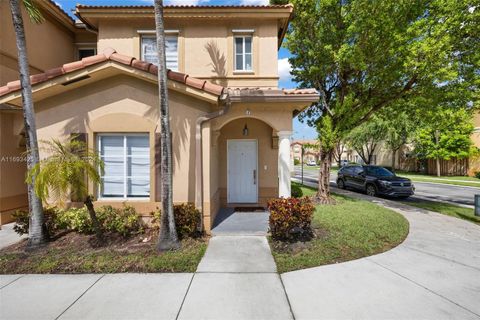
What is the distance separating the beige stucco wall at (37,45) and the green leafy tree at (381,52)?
32.4 feet

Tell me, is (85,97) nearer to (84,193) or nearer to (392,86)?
(84,193)

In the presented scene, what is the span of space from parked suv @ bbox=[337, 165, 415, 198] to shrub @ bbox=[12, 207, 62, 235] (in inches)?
568

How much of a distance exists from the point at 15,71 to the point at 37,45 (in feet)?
5.22

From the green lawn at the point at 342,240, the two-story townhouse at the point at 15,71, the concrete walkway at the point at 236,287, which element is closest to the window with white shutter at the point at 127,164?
the concrete walkway at the point at 236,287

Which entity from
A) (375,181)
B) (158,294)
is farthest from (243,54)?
(375,181)

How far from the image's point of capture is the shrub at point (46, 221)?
5753mm

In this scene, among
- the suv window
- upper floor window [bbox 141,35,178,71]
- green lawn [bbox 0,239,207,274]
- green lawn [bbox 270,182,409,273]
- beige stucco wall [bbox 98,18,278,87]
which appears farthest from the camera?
the suv window

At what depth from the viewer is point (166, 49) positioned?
9.27m

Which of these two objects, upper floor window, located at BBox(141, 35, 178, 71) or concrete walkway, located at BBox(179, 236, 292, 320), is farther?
upper floor window, located at BBox(141, 35, 178, 71)

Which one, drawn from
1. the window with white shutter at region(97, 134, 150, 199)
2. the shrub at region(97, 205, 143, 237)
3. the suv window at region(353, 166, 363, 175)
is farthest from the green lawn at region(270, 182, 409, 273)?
the suv window at region(353, 166, 363, 175)

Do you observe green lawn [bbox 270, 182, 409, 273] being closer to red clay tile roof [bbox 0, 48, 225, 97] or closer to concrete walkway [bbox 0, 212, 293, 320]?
concrete walkway [bbox 0, 212, 293, 320]

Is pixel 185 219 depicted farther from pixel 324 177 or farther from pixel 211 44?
pixel 324 177

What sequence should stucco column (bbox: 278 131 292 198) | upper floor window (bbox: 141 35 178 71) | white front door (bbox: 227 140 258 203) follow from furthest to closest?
white front door (bbox: 227 140 258 203) < upper floor window (bbox: 141 35 178 71) < stucco column (bbox: 278 131 292 198)

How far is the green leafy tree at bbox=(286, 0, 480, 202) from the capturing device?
315 inches
